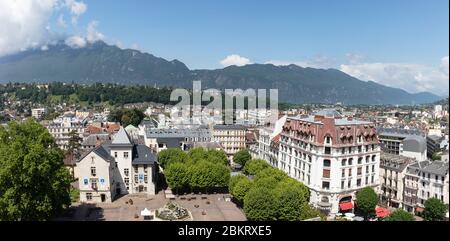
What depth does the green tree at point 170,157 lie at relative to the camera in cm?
3621

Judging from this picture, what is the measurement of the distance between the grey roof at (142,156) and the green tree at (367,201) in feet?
52.5

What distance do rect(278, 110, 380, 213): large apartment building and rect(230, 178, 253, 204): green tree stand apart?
18.5 feet

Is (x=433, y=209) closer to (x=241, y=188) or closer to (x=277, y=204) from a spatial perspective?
(x=277, y=204)

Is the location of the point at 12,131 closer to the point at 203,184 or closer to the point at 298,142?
the point at 203,184

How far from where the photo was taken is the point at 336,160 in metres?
28.6

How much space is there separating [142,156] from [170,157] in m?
5.66

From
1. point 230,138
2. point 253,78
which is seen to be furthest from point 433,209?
point 253,78

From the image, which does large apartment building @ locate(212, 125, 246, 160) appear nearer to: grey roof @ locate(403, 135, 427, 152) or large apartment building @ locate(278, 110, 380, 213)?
large apartment building @ locate(278, 110, 380, 213)

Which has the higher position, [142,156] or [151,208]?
[142,156]

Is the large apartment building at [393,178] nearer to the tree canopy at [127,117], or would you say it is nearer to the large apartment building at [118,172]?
the large apartment building at [118,172]

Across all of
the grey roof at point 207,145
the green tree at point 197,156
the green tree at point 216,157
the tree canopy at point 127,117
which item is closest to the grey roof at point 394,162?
the green tree at point 216,157
